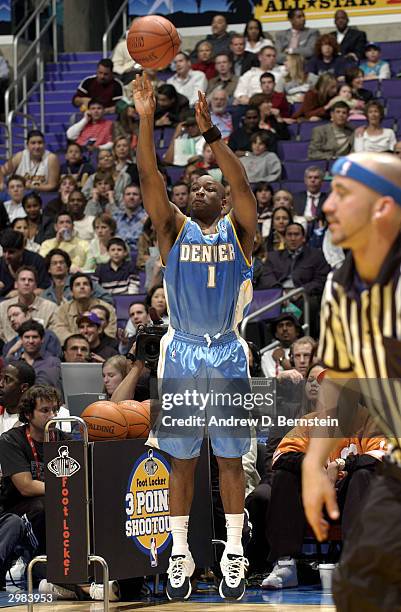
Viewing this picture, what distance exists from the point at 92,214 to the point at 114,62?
3709 mm

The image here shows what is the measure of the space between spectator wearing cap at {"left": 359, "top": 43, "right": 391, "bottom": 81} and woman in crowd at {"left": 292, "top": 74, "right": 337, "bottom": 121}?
2.50 ft

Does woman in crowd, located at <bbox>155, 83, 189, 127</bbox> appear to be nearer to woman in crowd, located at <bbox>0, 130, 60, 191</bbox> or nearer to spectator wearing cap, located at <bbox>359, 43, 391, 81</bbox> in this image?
woman in crowd, located at <bbox>0, 130, 60, 191</bbox>

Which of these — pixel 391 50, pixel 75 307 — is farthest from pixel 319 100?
pixel 75 307

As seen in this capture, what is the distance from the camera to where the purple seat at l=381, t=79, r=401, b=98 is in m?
14.1

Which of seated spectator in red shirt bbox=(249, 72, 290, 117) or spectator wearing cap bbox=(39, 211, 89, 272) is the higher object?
seated spectator in red shirt bbox=(249, 72, 290, 117)

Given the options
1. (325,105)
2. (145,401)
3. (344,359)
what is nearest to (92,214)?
(325,105)

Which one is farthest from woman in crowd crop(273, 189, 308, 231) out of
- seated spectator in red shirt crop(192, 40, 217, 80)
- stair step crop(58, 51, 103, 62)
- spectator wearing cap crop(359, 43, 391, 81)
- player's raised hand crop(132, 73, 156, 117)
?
stair step crop(58, 51, 103, 62)

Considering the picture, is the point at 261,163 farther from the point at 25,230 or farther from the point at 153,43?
the point at 153,43

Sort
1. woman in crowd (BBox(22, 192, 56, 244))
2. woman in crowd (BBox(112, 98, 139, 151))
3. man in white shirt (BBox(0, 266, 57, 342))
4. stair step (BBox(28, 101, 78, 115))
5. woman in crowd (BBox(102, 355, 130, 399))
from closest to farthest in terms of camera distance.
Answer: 1. woman in crowd (BBox(102, 355, 130, 399))
2. man in white shirt (BBox(0, 266, 57, 342))
3. woman in crowd (BBox(22, 192, 56, 244))
4. woman in crowd (BBox(112, 98, 139, 151))
5. stair step (BBox(28, 101, 78, 115))

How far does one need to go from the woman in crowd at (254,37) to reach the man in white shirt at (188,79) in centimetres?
80

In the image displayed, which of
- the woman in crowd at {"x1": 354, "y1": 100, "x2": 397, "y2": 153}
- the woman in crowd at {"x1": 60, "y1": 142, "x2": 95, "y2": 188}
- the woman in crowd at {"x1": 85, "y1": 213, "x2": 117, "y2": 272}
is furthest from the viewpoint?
the woman in crowd at {"x1": 60, "y1": 142, "x2": 95, "y2": 188}

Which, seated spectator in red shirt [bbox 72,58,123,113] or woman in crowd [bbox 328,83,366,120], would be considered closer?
woman in crowd [bbox 328,83,366,120]

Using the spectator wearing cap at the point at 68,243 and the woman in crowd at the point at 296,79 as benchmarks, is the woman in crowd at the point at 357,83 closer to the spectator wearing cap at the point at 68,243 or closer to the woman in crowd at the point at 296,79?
the woman in crowd at the point at 296,79

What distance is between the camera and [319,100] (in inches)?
550
